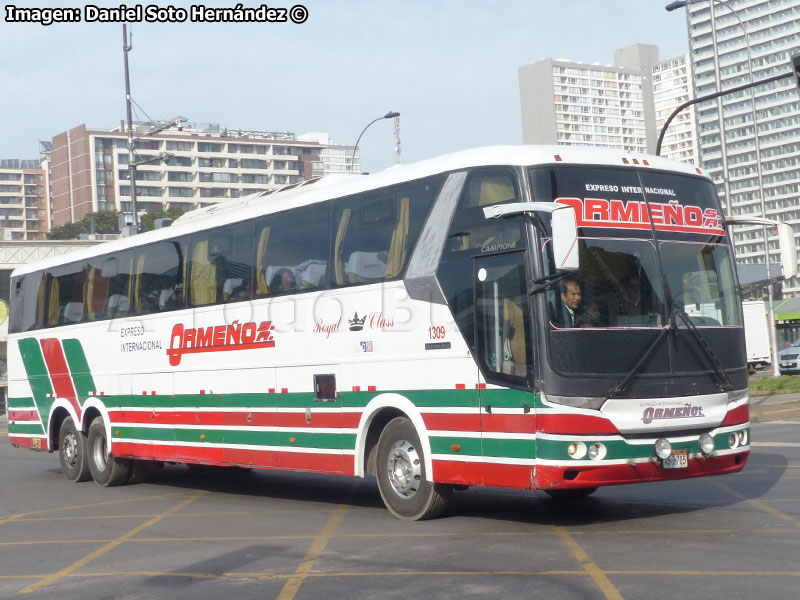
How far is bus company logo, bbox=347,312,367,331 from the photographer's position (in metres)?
11.8

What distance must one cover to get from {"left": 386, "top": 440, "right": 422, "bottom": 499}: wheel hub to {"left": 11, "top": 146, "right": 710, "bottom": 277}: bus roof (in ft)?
8.96

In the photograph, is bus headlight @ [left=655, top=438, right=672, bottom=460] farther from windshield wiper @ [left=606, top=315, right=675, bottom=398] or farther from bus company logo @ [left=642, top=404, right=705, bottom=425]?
windshield wiper @ [left=606, top=315, right=675, bottom=398]

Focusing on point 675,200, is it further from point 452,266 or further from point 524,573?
point 524,573

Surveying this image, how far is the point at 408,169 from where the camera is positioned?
11461mm

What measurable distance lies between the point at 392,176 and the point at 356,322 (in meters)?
1.60

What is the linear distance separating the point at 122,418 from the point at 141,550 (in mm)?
6786

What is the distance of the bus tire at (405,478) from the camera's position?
35.9 ft

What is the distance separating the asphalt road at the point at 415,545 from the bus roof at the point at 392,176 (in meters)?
3.37

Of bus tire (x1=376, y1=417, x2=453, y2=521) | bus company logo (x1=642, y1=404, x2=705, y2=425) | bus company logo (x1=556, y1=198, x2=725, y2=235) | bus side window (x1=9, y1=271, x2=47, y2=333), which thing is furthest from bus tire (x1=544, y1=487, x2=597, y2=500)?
bus side window (x1=9, y1=271, x2=47, y2=333)

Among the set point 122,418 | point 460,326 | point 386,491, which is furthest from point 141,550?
point 122,418

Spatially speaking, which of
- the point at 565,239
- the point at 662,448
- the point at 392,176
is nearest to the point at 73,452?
the point at 392,176

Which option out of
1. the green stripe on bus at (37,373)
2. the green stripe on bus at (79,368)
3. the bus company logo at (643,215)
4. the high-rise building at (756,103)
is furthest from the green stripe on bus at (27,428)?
the high-rise building at (756,103)

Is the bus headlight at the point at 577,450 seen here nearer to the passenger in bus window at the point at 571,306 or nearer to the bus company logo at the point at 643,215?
the passenger in bus window at the point at 571,306

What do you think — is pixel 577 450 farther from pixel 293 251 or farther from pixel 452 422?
pixel 293 251
